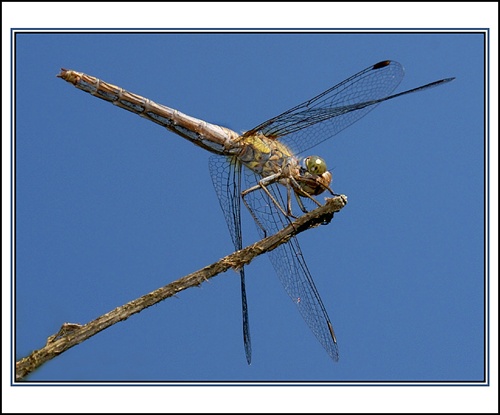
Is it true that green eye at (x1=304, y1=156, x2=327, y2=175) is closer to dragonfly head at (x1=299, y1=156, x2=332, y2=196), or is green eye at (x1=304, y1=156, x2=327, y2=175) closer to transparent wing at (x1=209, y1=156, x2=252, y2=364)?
dragonfly head at (x1=299, y1=156, x2=332, y2=196)

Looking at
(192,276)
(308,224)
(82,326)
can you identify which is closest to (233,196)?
(308,224)

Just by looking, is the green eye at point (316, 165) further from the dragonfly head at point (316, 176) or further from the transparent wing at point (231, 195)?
the transparent wing at point (231, 195)

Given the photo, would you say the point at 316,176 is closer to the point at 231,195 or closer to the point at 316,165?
the point at 316,165

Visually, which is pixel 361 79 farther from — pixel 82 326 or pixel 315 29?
pixel 82 326

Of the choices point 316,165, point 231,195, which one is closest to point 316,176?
point 316,165

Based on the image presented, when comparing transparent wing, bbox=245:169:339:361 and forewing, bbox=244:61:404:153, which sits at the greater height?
forewing, bbox=244:61:404:153
